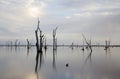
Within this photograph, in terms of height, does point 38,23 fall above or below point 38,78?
above

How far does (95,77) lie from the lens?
16750 mm

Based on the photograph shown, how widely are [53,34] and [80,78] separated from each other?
169 feet

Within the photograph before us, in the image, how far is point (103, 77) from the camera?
1686 cm

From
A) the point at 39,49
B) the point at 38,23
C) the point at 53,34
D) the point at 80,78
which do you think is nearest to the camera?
the point at 80,78

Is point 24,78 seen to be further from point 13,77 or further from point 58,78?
point 58,78

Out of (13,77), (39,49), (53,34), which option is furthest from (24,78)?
(53,34)

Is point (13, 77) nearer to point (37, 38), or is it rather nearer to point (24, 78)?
point (24, 78)

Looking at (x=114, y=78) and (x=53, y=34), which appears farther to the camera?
(x=53, y=34)

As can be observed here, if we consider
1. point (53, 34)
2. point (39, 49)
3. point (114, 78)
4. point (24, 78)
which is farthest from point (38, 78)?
point (53, 34)

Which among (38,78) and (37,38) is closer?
(38,78)

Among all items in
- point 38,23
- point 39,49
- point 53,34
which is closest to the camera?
point 38,23

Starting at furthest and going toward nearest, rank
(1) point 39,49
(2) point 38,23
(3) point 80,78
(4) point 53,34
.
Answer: (4) point 53,34
(1) point 39,49
(2) point 38,23
(3) point 80,78

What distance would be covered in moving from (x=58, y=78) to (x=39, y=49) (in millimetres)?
42213

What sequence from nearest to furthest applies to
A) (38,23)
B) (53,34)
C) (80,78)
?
(80,78) < (38,23) < (53,34)
